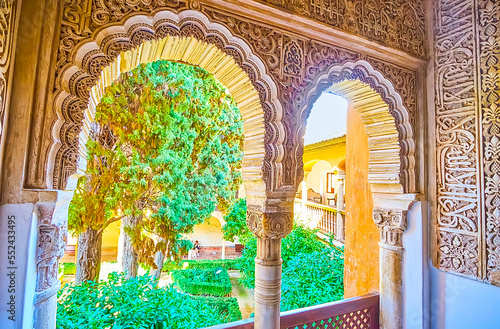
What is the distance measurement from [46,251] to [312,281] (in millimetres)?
4047

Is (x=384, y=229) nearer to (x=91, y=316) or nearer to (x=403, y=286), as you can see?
(x=403, y=286)

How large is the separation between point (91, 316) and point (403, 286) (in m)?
3.21

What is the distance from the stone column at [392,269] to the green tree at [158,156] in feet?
13.3

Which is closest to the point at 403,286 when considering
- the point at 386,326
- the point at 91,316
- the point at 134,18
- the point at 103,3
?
the point at 386,326

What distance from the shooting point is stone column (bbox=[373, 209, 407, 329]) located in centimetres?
294

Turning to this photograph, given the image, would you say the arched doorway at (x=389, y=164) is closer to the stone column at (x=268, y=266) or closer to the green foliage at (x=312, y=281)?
the stone column at (x=268, y=266)

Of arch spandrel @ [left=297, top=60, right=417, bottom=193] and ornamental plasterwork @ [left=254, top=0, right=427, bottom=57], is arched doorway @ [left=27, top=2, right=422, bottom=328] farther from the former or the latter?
ornamental plasterwork @ [left=254, top=0, right=427, bottom=57]

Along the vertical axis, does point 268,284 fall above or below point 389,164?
below

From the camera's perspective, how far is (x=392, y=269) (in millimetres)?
2988

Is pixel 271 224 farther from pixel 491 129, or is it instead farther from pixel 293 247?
pixel 293 247

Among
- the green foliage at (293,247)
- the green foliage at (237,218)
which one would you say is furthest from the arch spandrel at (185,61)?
the green foliage at (237,218)

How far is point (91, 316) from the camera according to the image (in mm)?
2770

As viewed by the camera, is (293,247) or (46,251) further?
(293,247)

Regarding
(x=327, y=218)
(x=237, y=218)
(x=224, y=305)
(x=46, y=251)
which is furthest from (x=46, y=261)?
(x=224, y=305)
